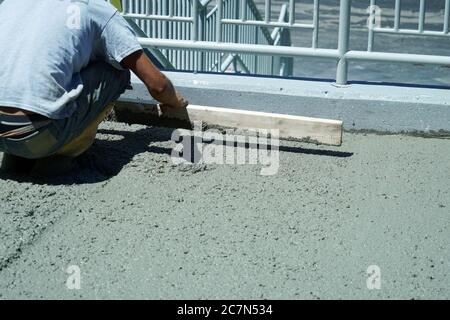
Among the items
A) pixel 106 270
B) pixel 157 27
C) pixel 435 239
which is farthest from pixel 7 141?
pixel 157 27

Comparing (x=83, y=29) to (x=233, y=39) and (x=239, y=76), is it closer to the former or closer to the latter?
(x=239, y=76)

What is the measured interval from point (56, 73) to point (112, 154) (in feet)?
2.84

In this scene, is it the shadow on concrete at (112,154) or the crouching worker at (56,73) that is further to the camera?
the shadow on concrete at (112,154)

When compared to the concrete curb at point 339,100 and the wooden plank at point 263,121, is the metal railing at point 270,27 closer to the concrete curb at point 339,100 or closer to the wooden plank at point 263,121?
the concrete curb at point 339,100

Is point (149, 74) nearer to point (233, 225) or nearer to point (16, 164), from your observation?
point (16, 164)

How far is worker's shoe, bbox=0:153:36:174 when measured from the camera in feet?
14.1

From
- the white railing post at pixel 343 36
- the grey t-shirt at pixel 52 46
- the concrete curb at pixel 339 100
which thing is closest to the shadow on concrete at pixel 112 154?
the concrete curb at pixel 339 100

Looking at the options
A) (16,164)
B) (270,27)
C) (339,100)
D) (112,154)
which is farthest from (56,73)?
(339,100)

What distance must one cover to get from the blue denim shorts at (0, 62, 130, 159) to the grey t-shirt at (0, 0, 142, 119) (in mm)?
78

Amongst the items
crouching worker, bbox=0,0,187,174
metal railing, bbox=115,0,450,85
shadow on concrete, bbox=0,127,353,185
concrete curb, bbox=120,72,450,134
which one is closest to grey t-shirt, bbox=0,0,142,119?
crouching worker, bbox=0,0,187,174

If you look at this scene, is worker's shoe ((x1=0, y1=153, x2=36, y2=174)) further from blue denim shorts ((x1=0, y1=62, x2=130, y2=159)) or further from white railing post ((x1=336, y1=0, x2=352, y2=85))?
white railing post ((x1=336, y1=0, x2=352, y2=85))

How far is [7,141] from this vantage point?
400cm

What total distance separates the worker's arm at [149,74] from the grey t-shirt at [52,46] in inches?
2.9

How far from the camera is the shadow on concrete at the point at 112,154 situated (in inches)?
168
